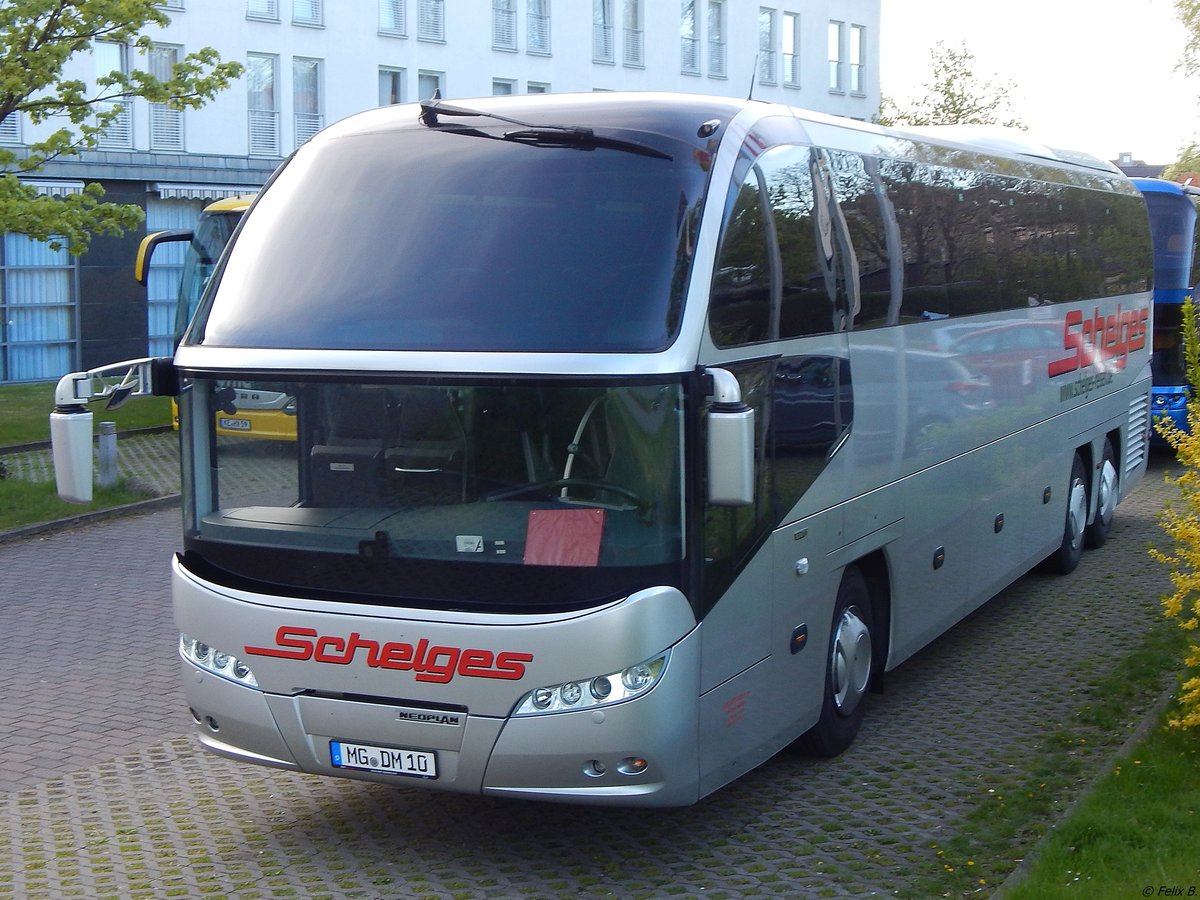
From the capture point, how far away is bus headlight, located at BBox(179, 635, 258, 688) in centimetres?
623

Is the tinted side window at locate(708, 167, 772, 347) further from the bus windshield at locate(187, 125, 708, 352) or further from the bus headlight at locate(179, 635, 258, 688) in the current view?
the bus headlight at locate(179, 635, 258, 688)

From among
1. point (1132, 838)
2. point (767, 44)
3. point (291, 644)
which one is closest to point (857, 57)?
point (767, 44)

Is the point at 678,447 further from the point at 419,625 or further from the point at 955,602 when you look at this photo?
the point at 955,602

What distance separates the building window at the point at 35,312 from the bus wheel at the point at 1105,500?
25589 mm

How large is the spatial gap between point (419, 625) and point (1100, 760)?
12.1 feet

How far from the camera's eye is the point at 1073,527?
12.8m

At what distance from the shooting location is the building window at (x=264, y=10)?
38500 millimetres

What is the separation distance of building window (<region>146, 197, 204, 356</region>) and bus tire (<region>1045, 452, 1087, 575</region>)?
2670 cm

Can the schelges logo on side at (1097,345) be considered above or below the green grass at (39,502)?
above

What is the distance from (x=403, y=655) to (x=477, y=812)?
4.67 feet

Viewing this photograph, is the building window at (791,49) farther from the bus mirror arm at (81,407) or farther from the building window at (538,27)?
the bus mirror arm at (81,407)

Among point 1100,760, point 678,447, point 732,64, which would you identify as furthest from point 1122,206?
point 732,64

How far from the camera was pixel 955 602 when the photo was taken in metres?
9.51

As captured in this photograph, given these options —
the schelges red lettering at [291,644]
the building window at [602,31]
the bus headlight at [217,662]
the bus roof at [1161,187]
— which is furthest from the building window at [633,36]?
the schelges red lettering at [291,644]
